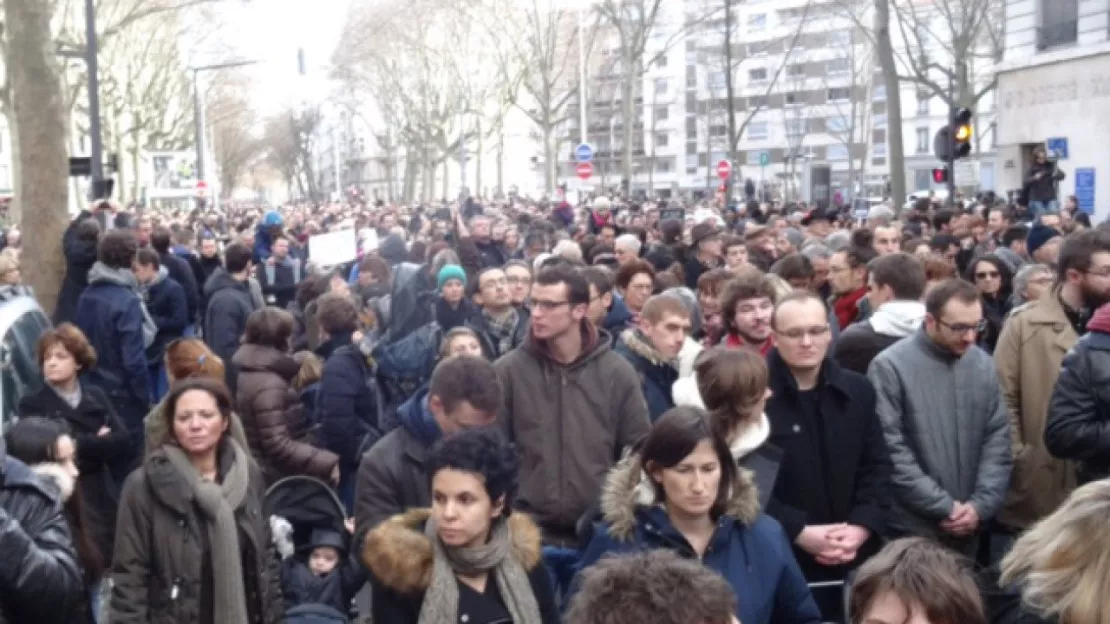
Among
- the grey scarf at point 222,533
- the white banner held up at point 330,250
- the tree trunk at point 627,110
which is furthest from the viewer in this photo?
the tree trunk at point 627,110

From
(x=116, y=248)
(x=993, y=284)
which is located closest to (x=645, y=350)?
(x=993, y=284)

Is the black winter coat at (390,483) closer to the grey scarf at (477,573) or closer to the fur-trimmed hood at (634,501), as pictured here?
Result: the grey scarf at (477,573)

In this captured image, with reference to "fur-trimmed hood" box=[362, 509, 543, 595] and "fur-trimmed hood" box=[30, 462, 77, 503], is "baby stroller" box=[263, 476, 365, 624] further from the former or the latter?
"fur-trimmed hood" box=[362, 509, 543, 595]

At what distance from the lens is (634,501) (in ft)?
13.8

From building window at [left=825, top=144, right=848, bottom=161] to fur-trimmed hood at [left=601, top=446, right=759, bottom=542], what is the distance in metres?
97.0

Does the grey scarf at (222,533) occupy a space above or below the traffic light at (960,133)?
below

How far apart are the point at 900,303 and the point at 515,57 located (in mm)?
54391

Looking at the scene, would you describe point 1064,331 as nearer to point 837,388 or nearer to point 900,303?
point 900,303

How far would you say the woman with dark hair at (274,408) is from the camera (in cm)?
688

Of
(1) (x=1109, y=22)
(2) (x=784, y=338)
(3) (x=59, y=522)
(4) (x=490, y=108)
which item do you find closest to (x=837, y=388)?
(2) (x=784, y=338)

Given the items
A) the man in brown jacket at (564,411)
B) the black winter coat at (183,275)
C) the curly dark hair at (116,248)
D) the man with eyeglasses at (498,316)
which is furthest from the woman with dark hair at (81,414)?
the black winter coat at (183,275)

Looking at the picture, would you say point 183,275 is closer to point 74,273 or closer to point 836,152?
point 74,273

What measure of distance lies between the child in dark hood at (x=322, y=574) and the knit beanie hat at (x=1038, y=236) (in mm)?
7013

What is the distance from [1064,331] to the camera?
6250 mm
